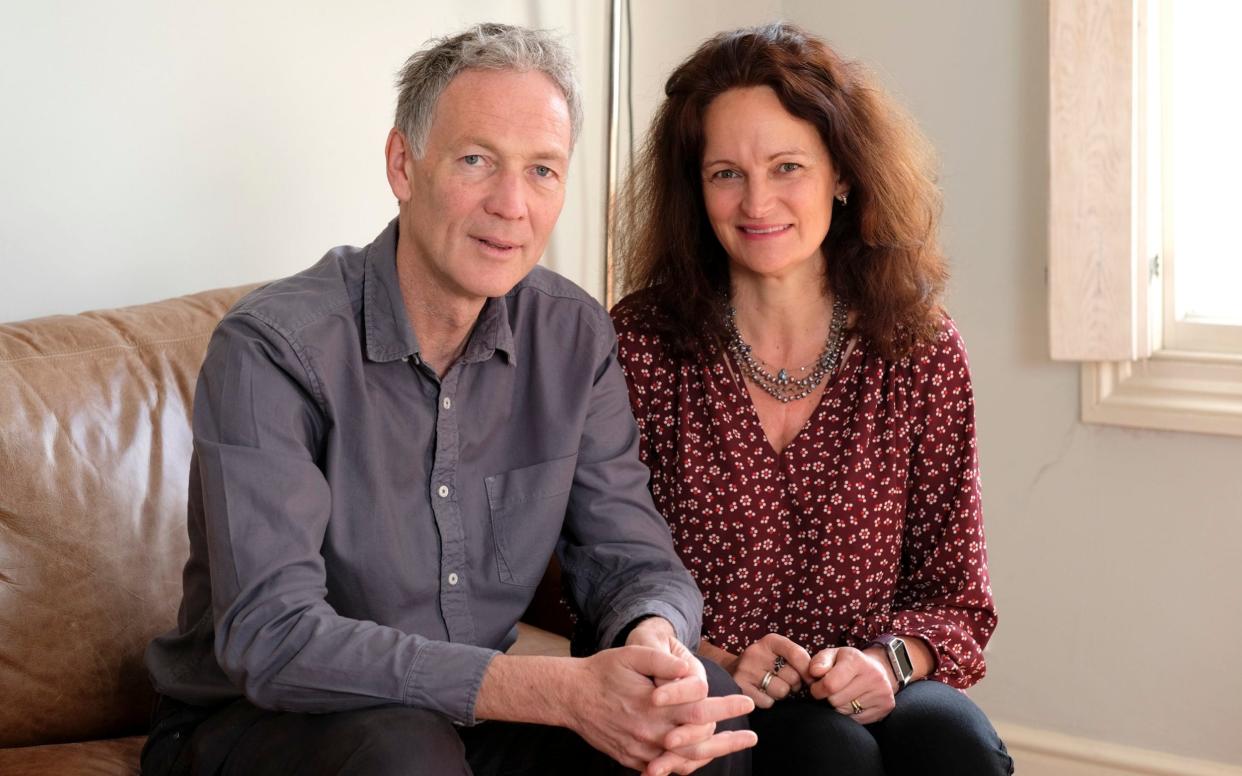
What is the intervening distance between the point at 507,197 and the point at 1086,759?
1.92 meters

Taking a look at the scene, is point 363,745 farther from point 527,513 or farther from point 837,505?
point 837,505

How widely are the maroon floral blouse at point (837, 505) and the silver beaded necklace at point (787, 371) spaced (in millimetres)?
33

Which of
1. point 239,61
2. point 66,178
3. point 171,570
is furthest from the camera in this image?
point 239,61

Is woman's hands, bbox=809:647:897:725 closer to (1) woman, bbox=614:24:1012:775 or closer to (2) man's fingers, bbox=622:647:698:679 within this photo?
(1) woman, bbox=614:24:1012:775

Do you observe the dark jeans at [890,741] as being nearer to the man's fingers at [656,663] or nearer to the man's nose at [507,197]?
the man's fingers at [656,663]

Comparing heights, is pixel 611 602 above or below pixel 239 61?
below

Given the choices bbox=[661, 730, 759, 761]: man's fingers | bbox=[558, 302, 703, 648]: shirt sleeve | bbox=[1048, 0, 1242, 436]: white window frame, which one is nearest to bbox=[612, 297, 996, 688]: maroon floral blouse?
bbox=[558, 302, 703, 648]: shirt sleeve

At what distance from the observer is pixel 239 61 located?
205cm

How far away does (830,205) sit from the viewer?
6.31ft

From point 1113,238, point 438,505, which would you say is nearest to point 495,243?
point 438,505

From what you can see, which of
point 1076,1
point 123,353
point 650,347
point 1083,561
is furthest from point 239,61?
point 1083,561

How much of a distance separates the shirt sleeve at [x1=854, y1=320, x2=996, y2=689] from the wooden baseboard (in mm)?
1108

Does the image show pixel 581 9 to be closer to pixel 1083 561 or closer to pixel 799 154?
pixel 799 154

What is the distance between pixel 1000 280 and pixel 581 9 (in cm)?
100
